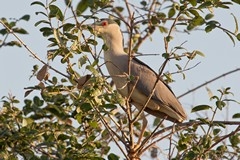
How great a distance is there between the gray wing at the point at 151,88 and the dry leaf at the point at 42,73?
1.49 m

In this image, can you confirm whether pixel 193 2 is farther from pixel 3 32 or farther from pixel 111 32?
pixel 111 32

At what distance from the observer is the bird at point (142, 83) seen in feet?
16.3

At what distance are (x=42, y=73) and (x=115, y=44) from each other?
5.83 ft

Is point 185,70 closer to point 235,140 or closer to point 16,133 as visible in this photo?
point 235,140

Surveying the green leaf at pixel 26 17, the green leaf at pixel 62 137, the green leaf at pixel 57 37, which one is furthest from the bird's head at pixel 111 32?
the green leaf at pixel 62 137

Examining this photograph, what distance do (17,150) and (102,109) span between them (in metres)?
0.62

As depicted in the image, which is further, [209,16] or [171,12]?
[171,12]

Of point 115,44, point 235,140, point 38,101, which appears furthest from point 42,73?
point 115,44

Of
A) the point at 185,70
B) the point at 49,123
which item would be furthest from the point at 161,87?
the point at 49,123

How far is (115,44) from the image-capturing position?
5320 mm

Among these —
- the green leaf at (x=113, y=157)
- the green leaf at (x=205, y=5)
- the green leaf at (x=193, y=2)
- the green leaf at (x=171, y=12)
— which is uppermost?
the green leaf at (x=171, y=12)

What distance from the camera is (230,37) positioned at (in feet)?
11.6

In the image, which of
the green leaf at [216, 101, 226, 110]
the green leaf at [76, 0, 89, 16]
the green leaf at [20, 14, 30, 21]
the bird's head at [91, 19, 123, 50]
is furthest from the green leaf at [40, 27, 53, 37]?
the bird's head at [91, 19, 123, 50]

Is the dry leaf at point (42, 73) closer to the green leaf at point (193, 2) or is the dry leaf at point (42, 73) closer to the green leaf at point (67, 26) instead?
the green leaf at point (67, 26)
